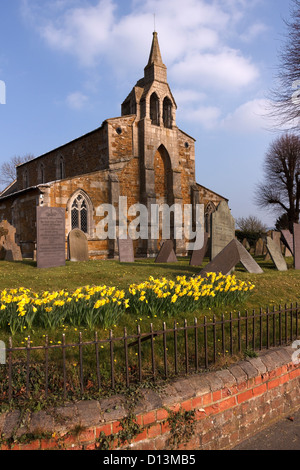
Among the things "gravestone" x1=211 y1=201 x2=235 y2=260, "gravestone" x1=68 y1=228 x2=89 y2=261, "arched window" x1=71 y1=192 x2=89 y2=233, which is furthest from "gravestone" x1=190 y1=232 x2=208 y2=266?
"arched window" x1=71 y1=192 x2=89 y2=233

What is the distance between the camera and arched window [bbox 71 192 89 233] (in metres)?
19.1

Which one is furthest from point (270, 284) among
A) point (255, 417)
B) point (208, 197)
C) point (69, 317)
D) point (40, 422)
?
point (208, 197)

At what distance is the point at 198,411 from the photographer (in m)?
3.41

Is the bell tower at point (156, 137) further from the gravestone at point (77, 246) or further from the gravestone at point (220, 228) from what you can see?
the gravestone at point (220, 228)

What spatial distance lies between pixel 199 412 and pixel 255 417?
0.93m

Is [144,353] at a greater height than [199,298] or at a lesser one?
lesser

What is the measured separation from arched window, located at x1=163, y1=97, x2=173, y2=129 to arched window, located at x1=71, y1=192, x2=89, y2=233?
8.48 m

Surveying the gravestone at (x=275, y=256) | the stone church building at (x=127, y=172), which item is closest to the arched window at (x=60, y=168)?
the stone church building at (x=127, y=172)

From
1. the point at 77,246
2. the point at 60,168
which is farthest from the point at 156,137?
the point at 77,246

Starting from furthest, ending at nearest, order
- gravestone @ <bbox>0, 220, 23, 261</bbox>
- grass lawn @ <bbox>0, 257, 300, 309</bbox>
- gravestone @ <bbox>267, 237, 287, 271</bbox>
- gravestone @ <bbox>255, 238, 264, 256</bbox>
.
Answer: gravestone @ <bbox>255, 238, 264, 256</bbox> < gravestone @ <bbox>0, 220, 23, 261</bbox> < gravestone @ <bbox>267, 237, 287, 271</bbox> < grass lawn @ <bbox>0, 257, 300, 309</bbox>

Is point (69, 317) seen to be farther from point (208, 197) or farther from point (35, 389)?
point (208, 197)

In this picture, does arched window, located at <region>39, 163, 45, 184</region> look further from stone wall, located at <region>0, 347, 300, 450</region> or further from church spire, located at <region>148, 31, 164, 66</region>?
stone wall, located at <region>0, 347, 300, 450</region>

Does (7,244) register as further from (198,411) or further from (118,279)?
(198,411)

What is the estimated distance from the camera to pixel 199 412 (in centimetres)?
342
